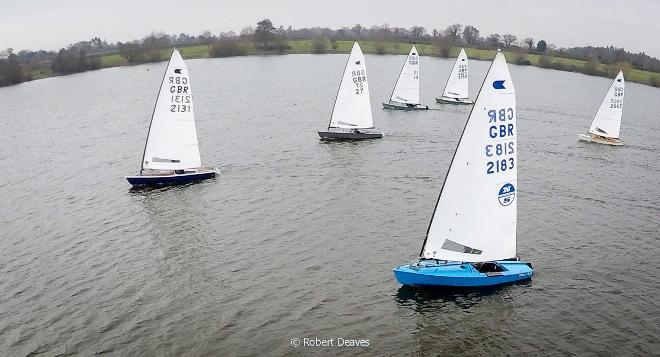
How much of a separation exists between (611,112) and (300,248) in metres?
56.4

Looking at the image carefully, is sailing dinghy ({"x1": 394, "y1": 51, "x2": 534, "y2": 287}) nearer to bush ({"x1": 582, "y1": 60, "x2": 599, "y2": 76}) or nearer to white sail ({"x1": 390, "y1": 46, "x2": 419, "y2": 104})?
white sail ({"x1": 390, "y1": 46, "x2": 419, "y2": 104})

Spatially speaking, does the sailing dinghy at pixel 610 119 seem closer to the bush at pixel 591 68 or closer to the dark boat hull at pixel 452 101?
the dark boat hull at pixel 452 101

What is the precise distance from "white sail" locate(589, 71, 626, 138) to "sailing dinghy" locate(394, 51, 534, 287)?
5003 centimetres

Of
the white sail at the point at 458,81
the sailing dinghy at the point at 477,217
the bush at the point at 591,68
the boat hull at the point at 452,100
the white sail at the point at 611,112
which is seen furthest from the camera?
the bush at the point at 591,68

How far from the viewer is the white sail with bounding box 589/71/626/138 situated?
235ft

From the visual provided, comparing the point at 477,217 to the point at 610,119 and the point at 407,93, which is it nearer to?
the point at 610,119

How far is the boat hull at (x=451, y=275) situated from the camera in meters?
30.5

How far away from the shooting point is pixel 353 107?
2724 inches

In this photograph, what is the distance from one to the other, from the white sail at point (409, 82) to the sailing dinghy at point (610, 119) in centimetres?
2943

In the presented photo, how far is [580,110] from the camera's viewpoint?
104125mm

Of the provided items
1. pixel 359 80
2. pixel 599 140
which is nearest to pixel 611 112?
pixel 599 140

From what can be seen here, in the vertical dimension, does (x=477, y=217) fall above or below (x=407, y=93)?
below

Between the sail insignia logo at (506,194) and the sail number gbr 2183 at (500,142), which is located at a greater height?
the sail number gbr 2183 at (500,142)

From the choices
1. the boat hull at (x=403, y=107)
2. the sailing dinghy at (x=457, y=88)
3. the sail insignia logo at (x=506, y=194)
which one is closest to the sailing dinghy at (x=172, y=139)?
the sail insignia logo at (x=506, y=194)
